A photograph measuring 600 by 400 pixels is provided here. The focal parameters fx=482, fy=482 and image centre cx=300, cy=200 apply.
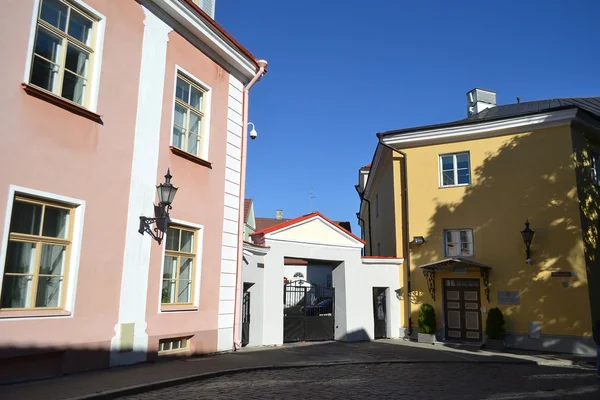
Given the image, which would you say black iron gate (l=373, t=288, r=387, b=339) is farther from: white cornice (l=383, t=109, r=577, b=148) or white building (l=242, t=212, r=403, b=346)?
white cornice (l=383, t=109, r=577, b=148)

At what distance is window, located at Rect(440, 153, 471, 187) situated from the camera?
55.6 ft

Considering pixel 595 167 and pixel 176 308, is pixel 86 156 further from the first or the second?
pixel 595 167

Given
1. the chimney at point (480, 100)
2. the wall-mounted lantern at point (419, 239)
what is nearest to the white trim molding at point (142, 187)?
the wall-mounted lantern at point (419, 239)

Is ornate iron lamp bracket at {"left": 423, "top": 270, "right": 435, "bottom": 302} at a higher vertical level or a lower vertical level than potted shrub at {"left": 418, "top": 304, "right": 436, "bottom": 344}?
higher

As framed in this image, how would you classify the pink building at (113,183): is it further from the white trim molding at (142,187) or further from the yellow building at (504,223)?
the yellow building at (504,223)

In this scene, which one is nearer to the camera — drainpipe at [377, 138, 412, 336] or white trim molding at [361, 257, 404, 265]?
white trim molding at [361, 257, 404, 265]

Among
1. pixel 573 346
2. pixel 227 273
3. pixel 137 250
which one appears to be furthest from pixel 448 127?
pixel 137 250

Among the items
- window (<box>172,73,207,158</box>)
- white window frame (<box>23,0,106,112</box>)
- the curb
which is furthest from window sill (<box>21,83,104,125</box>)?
the curb

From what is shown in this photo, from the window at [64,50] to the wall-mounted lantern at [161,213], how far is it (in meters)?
1.99

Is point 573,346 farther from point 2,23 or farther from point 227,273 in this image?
point 2,23

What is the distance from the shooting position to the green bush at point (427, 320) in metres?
16.0

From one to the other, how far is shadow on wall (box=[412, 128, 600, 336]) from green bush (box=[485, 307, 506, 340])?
510 mm

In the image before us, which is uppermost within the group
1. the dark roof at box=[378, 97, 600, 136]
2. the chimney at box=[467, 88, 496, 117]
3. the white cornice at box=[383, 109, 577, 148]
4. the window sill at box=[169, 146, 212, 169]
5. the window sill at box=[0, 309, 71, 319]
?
the chimney at box=[467, 88, 496, 117]

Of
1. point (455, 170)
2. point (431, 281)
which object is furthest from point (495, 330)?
point (455, 170)
